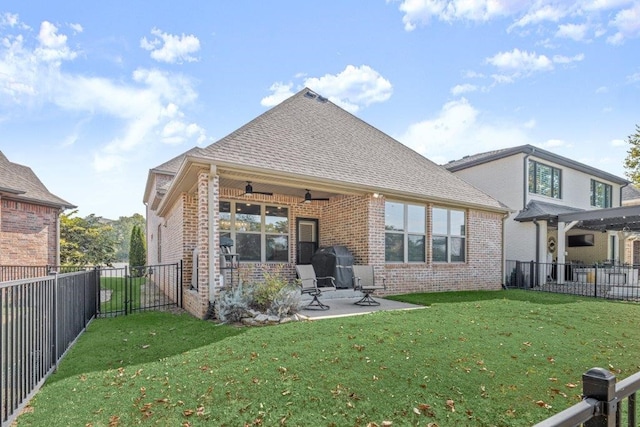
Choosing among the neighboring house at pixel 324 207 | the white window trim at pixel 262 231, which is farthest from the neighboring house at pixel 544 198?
the white window trim at pixel 262 231

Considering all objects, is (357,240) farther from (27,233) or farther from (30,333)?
(27,233)

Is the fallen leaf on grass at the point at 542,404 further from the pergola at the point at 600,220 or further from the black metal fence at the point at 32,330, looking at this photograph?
the pergola at the point at 600,220

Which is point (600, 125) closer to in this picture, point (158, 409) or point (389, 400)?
point (389, 400)

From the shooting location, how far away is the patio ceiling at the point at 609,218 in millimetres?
12688

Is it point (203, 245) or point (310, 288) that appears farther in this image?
point (310, 288)

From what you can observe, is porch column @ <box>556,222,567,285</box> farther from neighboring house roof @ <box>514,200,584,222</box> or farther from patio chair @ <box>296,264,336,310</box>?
patio chair @ <box>296,264,336,310</box>

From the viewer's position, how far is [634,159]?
19.6 metres

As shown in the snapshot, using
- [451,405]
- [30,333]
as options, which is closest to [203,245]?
[30,333]

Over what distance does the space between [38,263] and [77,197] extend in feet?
30.0

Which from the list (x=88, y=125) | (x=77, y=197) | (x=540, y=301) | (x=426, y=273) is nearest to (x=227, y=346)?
(x=426, y=273)

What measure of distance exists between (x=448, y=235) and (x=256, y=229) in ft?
21.2

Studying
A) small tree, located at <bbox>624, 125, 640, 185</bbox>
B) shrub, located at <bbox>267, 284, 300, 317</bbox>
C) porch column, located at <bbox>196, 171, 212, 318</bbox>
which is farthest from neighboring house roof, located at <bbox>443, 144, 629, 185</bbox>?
porch column, located at <bbox>196, 171, 212, 318</bbox>

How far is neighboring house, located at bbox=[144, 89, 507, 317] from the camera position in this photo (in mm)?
8102

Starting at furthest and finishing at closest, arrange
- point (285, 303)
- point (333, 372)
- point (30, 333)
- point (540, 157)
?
point (540, 157)
point (285, 303)
point (333, 372)
point (30, 333)
